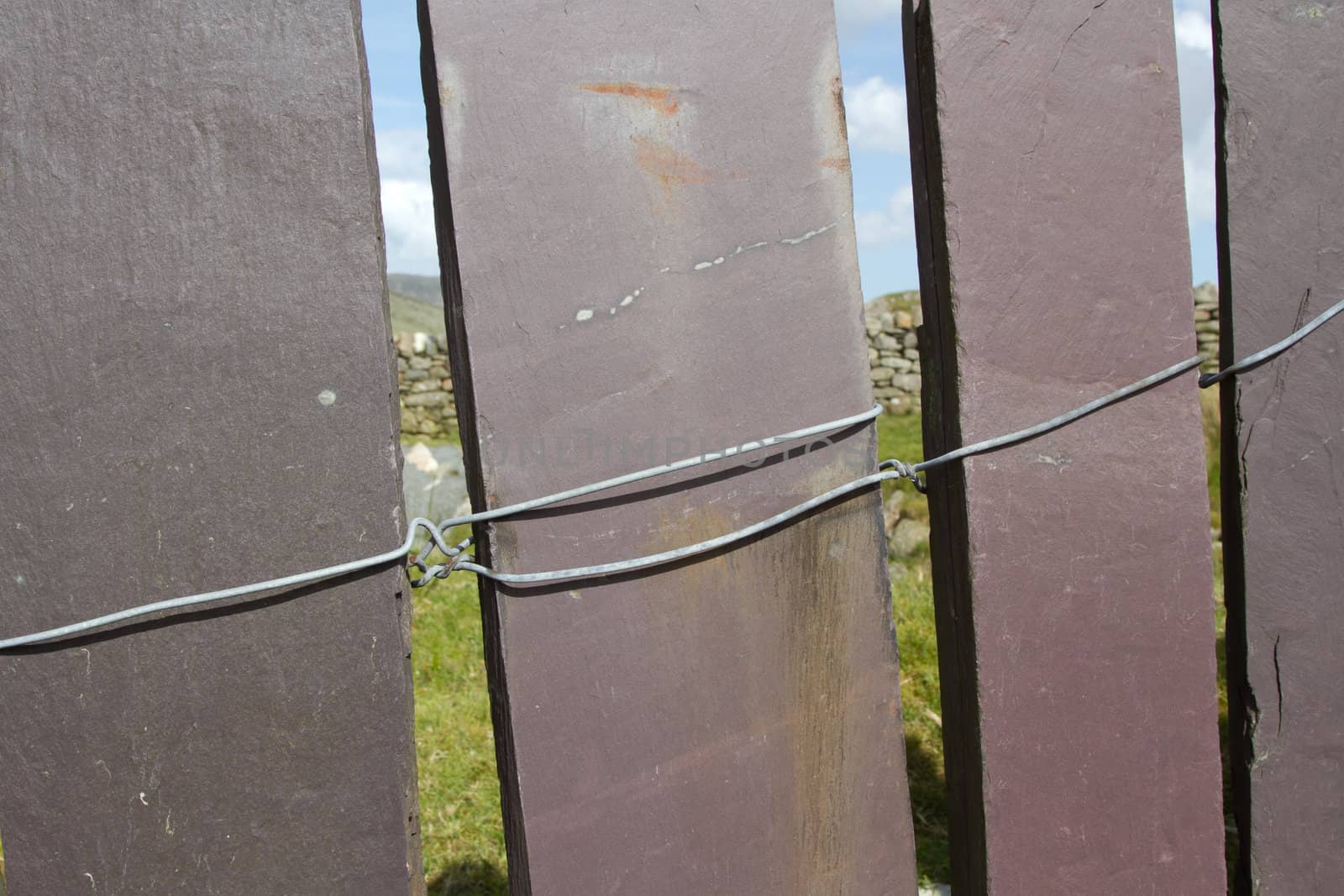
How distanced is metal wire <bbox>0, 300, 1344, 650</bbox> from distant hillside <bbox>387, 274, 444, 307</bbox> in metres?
13.3

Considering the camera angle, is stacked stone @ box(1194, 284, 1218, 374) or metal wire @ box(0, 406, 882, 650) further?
stacked stone @ box(1194, 284, 1218, 374)

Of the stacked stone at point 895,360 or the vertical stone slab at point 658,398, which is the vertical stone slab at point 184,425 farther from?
the stacked stone at point 895,360

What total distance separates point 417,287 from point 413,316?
8.87ft

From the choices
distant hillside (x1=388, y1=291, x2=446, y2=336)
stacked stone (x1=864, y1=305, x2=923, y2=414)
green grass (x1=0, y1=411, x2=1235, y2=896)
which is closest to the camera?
green grass (x1=0, y1=411, x2=1235, y2=896)

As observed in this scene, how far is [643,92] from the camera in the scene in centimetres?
121

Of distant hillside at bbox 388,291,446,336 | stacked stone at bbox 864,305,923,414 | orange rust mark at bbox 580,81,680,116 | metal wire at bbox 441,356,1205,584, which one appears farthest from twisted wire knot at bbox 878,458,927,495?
distant hillside at bbox 388,291,446,336

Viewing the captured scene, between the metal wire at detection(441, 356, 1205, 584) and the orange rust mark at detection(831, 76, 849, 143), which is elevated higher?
the orange rust mark at detection(831, 76, 849, 143)

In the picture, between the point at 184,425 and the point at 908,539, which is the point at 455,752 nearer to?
the point at 184,425

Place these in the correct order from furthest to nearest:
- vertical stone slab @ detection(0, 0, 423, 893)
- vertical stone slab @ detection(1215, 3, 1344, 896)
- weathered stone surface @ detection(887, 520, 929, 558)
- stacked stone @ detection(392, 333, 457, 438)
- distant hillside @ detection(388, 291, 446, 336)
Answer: distant hillside @ detection(388, 291, 446, 336) → stacked stone @ detection(392, 333, 457, 438) → weathered stone surface @ detection(887, 520, 929, 558) → vertical stone slab @ detection(1215, 3, 1344, 896) → vertical stone slab @ detection(0, 0, 423, 893)

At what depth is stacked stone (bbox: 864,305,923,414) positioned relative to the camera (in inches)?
393

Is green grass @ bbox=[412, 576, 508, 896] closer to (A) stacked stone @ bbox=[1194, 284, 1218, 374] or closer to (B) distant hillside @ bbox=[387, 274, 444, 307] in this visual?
(A) stacked stone @ bbox=[1194, 284, 1218, 374]

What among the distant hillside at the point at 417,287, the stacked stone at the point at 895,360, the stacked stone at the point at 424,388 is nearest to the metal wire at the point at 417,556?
the stacked stone at the point at 895,360

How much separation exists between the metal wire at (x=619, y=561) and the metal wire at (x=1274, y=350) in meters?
0.05

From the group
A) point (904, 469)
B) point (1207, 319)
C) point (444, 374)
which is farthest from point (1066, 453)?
point (444, 374)
